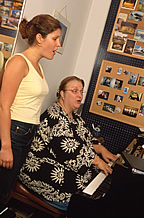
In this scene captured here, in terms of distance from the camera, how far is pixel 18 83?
1.39m

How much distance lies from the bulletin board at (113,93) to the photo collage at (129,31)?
40 mm

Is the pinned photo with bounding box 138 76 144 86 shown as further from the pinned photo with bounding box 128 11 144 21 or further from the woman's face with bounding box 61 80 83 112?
the woman's face with bounding box 61 80 83 112

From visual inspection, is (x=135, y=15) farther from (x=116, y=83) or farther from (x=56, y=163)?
(x=56, y=163)

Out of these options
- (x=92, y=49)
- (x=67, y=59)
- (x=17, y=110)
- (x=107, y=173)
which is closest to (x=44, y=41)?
(x=17, y=110)

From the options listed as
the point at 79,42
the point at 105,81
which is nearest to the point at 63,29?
the point at 79,42

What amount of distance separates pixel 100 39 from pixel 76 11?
0.53m

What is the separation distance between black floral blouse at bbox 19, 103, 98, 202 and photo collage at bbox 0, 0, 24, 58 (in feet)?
2.02

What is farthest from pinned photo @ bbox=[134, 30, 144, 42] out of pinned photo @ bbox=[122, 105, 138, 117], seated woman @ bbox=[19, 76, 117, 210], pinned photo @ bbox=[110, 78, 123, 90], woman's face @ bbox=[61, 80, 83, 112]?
seated woman @ bbox=[19, 76, 117, 210]

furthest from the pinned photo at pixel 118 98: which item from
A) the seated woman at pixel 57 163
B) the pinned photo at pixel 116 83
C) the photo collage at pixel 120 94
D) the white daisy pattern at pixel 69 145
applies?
the white daisy pattern at pixel 69 145

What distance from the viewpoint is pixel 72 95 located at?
220cm

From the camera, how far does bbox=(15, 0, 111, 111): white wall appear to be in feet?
8.70

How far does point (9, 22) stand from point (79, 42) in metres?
1.72

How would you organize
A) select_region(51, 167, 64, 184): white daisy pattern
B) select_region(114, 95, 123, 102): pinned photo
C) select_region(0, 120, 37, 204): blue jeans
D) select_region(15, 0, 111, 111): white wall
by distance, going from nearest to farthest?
select_region(0, 120, 37, 204): blue jeans, select_region(51, 167, 64, 184): white daisy pattern, select_region(15, 0, 111, 111): white wall, select_region(114, 95, 123, 102): pinned photo

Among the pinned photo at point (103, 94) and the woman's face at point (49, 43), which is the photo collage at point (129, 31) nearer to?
the pinned photo at point (103, 94)
